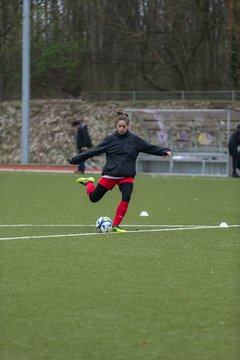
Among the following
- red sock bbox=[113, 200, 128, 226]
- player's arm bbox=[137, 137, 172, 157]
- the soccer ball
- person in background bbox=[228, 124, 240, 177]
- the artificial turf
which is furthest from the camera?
person in background bbox=[228, 124, 240, 177]

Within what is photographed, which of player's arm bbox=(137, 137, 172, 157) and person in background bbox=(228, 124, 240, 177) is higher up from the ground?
player's arm bbox=(137, 137, 172, 157)

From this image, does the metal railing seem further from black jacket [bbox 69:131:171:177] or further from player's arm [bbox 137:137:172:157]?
black jacket [bbox 69:131:171:177]

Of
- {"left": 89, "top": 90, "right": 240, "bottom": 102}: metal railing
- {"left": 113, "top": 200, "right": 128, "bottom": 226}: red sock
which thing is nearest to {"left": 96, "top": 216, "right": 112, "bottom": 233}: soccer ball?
{"left": 113, "top": 200, "right": 128, "bottom": 226}: red sock

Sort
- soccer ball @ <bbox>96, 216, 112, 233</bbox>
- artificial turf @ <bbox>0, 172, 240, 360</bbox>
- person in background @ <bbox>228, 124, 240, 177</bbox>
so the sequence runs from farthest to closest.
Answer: person in background @ <bbox>228, 124, 240, 177</bbox> → soccer ball @ <bbox>96, 216, 112, 233</bbox> → artificial turf @ <bbox>0, 172, 240, 360</bbox>

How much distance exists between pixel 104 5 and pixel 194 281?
46.1 meters

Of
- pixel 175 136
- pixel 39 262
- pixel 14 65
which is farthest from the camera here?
pixel 14 65

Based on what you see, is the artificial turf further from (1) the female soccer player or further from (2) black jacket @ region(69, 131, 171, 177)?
(2) black jacket @ region(69, 131, 171, 177)

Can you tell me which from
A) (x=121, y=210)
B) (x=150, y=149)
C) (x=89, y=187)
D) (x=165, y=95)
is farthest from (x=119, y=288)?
(x=165, y=95)

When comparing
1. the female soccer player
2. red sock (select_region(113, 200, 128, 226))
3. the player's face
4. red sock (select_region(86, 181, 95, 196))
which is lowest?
red sock (select_region(113, 200, 128, 226))

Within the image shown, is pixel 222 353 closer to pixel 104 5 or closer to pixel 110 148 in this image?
pixel 110 148

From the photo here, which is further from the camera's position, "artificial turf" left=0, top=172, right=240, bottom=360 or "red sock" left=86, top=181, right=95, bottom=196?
"red sock" left=86, top=181, right=95, bottom=196

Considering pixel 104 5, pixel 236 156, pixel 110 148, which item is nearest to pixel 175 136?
pixel 236 156

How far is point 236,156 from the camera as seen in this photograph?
32531 mm

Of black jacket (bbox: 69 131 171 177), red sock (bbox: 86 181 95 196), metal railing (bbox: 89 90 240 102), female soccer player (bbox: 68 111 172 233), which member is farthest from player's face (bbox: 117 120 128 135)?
metal railing (bbox: 89 90 240 102)
